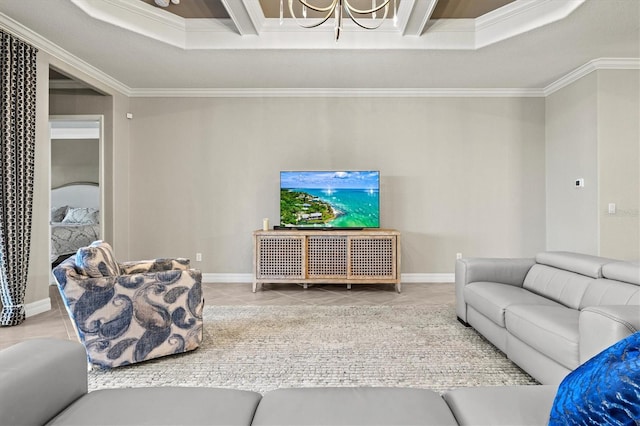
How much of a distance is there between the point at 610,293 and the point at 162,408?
245 centimetres

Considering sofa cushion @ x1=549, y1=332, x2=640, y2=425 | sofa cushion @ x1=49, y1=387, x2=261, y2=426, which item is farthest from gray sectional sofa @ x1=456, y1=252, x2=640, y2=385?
sofa cushion @ x1=49, y1=387, x2=261, y2=426

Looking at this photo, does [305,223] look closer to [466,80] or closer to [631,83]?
[466,80]

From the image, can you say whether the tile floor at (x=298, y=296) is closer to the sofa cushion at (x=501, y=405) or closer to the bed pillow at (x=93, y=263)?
the bed pillow at (x=93, y=263)

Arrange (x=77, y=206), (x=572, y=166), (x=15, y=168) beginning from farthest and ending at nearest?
(x=77, y=206) → (x=572, y=166) → (x=15, y=168)

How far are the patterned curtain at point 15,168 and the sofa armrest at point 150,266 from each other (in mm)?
1384

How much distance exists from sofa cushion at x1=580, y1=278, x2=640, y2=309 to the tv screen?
268 cm

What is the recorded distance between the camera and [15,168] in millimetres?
3287

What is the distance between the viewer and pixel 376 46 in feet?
12.4

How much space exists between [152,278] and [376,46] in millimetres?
3121

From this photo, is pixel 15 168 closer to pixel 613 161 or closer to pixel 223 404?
pixel 223 404

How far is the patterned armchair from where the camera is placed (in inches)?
88.0

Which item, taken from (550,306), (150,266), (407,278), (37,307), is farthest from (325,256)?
(37,307)

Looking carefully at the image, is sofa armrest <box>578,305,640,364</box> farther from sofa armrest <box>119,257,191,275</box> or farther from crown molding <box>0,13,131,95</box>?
crown molding <box>0,13,131,95</box>

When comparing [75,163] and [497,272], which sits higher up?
[75,163]
